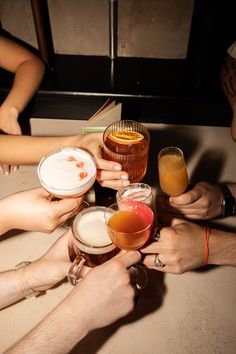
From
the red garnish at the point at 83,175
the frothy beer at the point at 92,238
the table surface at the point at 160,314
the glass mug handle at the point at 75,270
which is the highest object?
the red garnish at the point at 83,175

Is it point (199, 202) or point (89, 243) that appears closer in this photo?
point (89, 243)

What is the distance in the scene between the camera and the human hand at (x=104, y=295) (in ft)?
3.28

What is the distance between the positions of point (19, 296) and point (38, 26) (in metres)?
1.94

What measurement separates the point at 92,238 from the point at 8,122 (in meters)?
1.04

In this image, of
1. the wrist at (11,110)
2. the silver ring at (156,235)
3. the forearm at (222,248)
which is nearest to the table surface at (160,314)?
the forearm at (222,248)

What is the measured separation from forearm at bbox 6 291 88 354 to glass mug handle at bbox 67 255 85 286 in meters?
0.15

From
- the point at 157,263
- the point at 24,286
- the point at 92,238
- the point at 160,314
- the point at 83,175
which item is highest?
the point at 83,175

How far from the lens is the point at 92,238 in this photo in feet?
3.99

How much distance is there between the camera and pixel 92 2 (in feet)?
8.38

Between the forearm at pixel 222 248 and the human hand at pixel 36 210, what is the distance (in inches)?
22.6

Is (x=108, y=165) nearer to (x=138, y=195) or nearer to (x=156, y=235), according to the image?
(x=138, y=195)

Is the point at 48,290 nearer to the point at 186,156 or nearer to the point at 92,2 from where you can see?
the point at 186,156

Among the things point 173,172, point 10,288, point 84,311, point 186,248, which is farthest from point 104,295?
point 173,172

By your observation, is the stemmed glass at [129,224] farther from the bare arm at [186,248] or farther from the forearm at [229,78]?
the forearm at [229,78]
